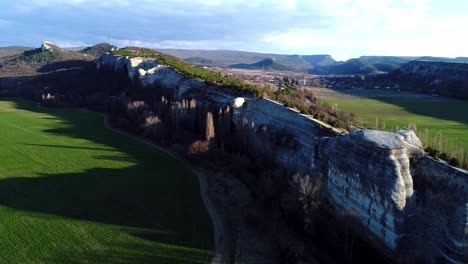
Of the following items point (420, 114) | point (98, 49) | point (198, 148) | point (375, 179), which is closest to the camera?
point (375, 179)

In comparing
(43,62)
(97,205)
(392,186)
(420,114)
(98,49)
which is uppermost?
(98,49)

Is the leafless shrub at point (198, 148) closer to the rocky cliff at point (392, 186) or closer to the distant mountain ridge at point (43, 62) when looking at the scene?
the rocky cliff at point (392, 186)

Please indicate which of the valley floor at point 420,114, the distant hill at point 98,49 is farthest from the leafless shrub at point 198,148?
the distant hill at point 98,49

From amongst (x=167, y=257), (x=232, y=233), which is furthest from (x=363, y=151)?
(x=167, y=257)

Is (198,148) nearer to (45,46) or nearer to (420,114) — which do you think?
(420,114)

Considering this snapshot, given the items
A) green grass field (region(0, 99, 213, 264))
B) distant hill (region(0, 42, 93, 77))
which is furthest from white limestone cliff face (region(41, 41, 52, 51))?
green grass field (region(0, 99, 213, 264))

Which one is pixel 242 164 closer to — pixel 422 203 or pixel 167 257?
pixel 167 257

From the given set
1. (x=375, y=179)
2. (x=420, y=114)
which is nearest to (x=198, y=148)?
(x=375, y=179)
